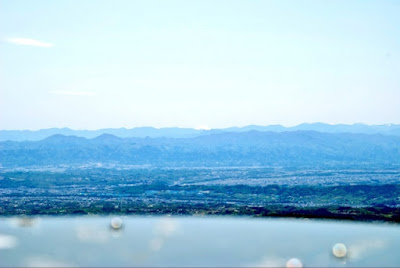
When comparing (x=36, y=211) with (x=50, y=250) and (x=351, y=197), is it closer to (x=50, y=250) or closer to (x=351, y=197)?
(x=50, y=250)

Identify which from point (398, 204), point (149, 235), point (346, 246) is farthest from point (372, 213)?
point (149, 235)

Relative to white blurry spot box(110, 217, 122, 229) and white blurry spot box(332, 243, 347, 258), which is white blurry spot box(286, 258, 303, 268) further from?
white blurry spot box(110, 217, 122, 229)

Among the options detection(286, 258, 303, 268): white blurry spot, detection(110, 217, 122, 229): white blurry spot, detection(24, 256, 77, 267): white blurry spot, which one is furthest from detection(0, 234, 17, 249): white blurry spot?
detection(286, 258, 303, 268): white blurry spot

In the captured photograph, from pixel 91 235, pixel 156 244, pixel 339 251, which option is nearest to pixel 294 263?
pixel 339 251

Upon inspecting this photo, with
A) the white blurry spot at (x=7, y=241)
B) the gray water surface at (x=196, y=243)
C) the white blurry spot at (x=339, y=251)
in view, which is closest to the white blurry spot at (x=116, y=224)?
the gray water surface at (x=196, y=243)

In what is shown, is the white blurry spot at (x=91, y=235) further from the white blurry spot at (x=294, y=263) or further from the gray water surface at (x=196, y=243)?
the white blurry spot at (x=294, y=263)

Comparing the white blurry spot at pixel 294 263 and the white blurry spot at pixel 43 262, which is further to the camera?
the white blurry spot at pixel 43 262
